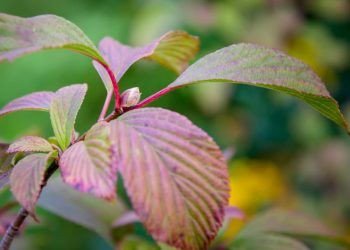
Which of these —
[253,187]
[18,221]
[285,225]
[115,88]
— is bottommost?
[253,187]

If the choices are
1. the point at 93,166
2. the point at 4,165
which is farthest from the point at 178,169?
the point at 4,165

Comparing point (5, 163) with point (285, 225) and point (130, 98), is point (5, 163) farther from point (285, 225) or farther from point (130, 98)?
point (285, 225)

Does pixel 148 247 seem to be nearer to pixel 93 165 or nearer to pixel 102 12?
pixel 93 165

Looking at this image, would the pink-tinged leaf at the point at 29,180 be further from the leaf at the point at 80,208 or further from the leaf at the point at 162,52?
the leaf at the point at 80,208

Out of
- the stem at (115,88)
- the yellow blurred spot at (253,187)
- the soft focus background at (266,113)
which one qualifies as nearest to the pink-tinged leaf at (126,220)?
the stem at (115,88)

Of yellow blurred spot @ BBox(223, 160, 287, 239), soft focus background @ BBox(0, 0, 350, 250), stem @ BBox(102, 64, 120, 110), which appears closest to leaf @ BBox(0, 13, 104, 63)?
stem @ BBox(102, 64, 120, 110)

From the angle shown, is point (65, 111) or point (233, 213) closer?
point (65, 111)

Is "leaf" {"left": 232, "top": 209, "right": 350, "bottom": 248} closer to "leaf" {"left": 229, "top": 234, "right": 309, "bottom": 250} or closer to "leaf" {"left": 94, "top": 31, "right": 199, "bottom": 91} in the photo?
"leaf" {"left": 229, "top": 234, "right": 309, "bottom": 250}

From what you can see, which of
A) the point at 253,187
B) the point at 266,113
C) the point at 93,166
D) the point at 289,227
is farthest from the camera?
the point at 266,113
